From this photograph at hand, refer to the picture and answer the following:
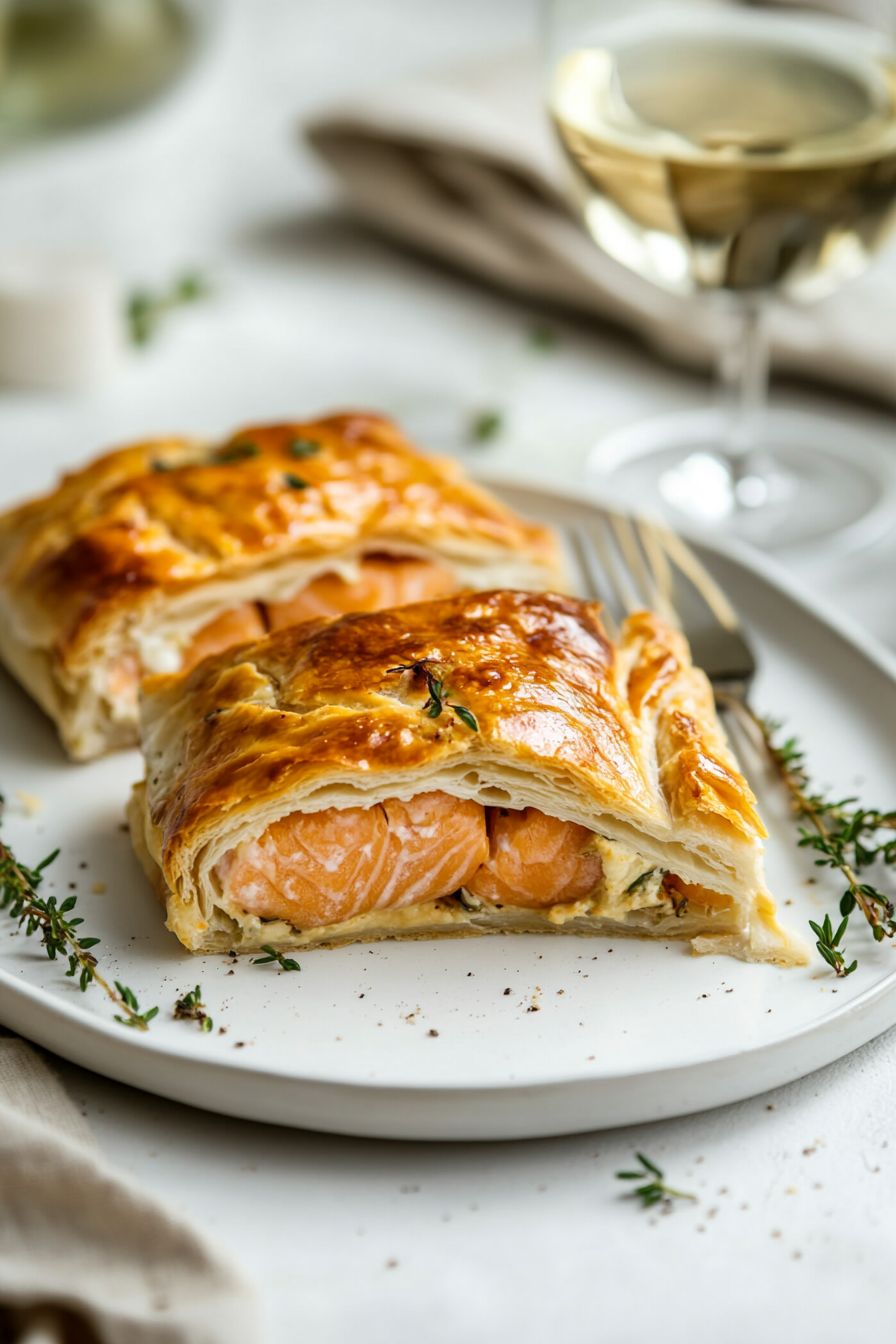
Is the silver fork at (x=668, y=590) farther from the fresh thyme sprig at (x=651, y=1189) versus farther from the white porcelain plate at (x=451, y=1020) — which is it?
the fresh thyme sprig at (x=651, y=1189)

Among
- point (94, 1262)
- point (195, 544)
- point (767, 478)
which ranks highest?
point (195, 544)

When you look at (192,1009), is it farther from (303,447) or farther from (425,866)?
(303,447)

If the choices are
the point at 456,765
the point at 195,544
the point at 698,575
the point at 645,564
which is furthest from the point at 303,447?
the point at 456,765

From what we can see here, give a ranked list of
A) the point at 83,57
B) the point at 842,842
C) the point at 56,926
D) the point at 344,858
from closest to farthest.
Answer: the point at 56,926, the point at 344,858, the point at 842,842, the point at 83,57

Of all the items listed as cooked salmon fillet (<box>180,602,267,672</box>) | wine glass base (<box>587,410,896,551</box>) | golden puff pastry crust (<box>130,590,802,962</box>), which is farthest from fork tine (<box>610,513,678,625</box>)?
cooked salmon fillet (<box>180,602,267,672</box>)

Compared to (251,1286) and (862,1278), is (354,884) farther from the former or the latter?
(862,1278)

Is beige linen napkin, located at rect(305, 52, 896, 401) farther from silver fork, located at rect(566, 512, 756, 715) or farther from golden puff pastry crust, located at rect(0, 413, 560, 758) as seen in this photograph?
golden puff pastry crust, located at rect(0, 413, 560, 758)

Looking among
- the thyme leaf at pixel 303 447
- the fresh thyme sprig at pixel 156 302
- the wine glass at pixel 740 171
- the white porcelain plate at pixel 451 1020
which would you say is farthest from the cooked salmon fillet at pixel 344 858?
the fresh thyme sprig at pixel 156 302

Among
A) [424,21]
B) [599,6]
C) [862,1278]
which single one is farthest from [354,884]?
[424,21]
